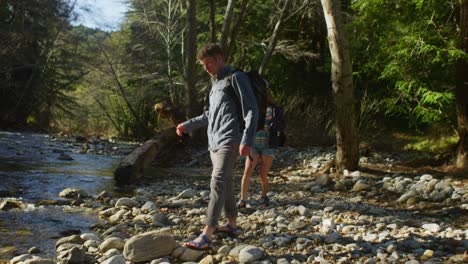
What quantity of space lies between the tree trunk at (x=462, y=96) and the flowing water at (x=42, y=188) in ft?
20.8

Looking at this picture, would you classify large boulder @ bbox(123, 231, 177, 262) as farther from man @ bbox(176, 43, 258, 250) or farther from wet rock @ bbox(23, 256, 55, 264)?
wet rock @ bbox(23, 256, 55, 264)

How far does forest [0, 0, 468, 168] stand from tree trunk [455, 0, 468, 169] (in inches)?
0.7

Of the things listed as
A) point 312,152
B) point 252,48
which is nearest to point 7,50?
point 252,48

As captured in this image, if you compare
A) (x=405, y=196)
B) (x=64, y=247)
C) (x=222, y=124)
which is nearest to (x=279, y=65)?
(x=405, y=196)

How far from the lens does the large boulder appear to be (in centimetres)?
394

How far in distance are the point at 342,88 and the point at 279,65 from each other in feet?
34.0

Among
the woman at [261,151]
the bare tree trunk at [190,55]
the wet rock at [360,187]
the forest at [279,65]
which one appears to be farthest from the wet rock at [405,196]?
the bare tree trunk at [190,55]

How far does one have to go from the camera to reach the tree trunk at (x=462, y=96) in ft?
27.1

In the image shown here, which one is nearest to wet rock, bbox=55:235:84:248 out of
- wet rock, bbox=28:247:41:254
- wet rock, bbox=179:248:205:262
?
wet rock, bbox=28:247:41:254

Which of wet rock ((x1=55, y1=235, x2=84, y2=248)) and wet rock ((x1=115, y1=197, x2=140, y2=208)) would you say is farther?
wet rock ((x1=115, y1=197, x2=140, y2=208))

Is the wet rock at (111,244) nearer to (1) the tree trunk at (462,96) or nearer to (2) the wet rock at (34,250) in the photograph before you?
(2) the wet rock at (34,250)

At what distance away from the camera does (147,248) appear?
397 centimetres

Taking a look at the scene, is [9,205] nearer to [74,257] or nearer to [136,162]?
[74,257]

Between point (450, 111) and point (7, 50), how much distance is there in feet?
69.5
